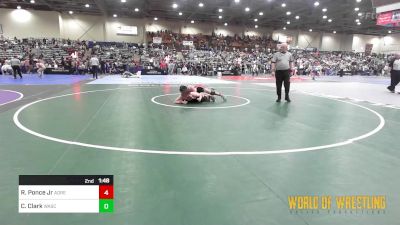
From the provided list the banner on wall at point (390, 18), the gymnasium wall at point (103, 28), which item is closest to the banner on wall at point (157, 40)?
the gymnasium wall at point (103, 28)

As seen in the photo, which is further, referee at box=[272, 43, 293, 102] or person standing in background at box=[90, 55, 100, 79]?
person standing in background at box=[90, 55, 100, 79]

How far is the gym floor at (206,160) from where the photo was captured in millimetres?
2332

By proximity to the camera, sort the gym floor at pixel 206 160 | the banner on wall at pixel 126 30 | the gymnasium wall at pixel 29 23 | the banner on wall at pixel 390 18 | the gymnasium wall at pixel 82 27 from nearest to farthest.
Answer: the gym floor at pixel 206 160 → the banner on wall at pixel 390 18 → the gymnasium wall at pixel 29 23 → the gymnasium wall at pixel 82 27 → the banner on wall at pixel 126 30

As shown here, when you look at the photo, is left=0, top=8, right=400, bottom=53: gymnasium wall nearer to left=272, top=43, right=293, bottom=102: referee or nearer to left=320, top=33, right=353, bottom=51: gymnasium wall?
left=320, top=33, right=353, bottom=51: gymnasium wall

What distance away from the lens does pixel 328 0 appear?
27078mm

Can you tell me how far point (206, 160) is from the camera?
3.45m

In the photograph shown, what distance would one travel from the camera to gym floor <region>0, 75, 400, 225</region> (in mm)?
2332

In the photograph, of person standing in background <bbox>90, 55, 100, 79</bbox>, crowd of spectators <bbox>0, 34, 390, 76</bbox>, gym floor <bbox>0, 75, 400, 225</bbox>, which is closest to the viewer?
gym floor <bbox>0, 75, 400, 225</bbox>

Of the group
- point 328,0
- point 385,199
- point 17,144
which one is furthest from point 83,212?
point 328,0

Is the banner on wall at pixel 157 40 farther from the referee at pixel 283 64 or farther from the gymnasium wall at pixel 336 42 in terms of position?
the referee at pixel 283 64

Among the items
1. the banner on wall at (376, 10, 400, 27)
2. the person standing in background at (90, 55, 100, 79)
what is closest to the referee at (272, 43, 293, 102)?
the banner on wall at (376, 10, 400, 27)

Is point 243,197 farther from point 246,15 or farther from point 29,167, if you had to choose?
point 246,15

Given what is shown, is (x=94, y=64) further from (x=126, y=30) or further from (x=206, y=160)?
(x=126, y=30)
